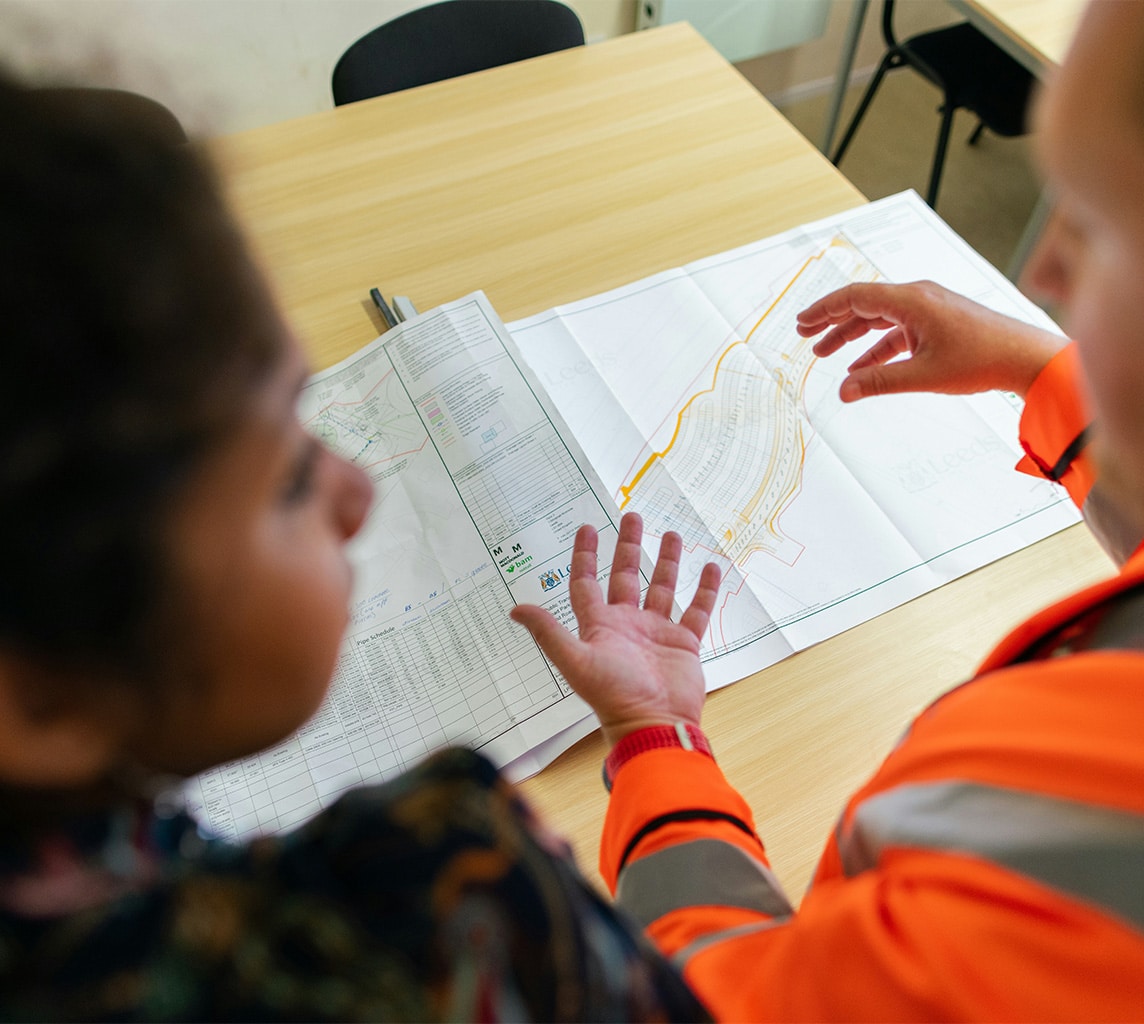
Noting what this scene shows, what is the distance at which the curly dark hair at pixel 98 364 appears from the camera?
0.22 m

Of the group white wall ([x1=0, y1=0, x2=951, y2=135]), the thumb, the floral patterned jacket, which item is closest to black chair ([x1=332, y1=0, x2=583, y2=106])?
white wall ([x1=0, y1=0, x2=951, y2=135])

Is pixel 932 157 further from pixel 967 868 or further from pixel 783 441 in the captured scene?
pixel 967 868

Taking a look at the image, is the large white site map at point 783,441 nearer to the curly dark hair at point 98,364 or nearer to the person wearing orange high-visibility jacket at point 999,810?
the person wearing orange high-visibility jacket at point 999,810

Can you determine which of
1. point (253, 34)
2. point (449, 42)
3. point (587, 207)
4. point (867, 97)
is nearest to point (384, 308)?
point (587, 207)

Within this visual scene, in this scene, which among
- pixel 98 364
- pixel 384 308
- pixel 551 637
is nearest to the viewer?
pixel 98 364

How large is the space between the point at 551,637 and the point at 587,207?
630mm

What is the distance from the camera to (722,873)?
19.8 inches

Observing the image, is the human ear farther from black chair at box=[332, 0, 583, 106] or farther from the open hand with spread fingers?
black chair at box=[332, 0, 583, 106]

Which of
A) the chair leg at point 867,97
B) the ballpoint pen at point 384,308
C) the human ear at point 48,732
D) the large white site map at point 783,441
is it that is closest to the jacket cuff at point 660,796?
the large white site map at point 783,441

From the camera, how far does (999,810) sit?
1.23 feet

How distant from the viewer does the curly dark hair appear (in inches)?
8.5

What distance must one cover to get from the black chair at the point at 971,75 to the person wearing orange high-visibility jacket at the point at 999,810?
52.7 inches

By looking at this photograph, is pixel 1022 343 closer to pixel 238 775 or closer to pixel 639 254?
pixel 639 254

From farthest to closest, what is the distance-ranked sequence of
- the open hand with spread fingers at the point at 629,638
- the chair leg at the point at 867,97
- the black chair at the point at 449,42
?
1. the chair leg at the point at 867,97
2. the black chair at the point at 449,42
3. the open hand with spread fingers at the point at 629,638
